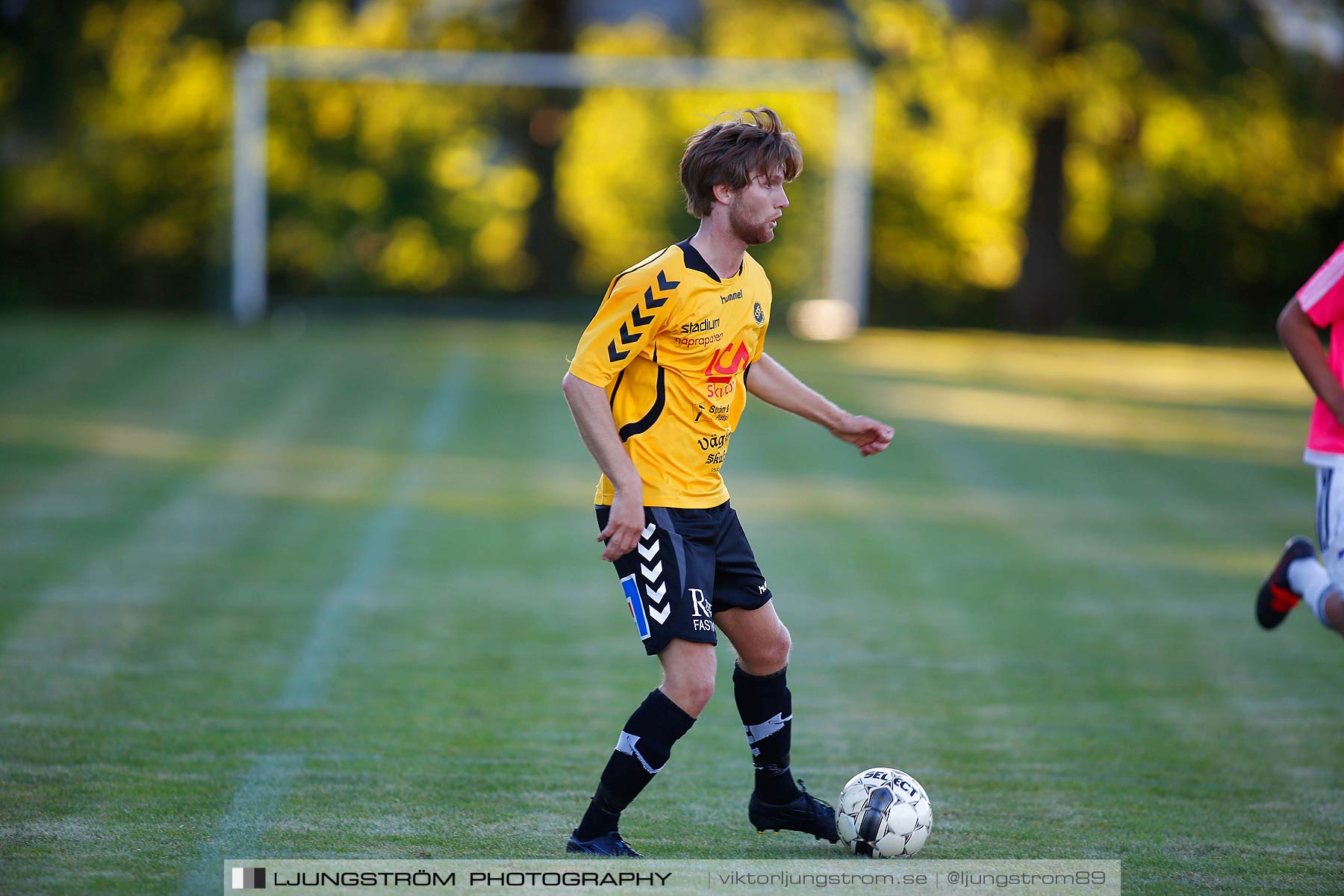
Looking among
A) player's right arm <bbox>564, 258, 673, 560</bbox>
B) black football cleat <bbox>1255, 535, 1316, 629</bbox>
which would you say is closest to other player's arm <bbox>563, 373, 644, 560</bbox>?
player's right arm <bbox>564, 258, 673, 560</bbox>

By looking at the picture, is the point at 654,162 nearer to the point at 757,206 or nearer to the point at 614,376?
the point at 757,206

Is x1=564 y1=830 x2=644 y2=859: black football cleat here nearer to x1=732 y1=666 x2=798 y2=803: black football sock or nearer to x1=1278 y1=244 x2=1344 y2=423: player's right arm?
x1=732 y1=666 x2=798 y2=803: black football sock

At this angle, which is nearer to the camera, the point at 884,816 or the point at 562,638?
the point at 884,816

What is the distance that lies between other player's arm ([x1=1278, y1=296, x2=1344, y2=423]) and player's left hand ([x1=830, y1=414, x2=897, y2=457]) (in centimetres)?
122

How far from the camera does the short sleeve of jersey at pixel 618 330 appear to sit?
387 centimetres

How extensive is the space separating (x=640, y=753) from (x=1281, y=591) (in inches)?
110

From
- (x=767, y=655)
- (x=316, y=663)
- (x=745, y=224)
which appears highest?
(x=745, y=224)

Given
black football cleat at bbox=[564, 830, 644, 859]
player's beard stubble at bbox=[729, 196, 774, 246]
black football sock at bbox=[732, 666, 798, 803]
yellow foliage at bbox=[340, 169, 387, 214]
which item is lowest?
yellow foliage at bbox=[340, 169, 387, 214]

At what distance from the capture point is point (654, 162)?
2850 cm

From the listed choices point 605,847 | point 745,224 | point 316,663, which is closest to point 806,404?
point 745,224

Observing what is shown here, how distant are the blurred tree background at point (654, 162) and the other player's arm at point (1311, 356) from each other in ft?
63.2

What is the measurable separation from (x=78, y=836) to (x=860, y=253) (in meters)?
21.0

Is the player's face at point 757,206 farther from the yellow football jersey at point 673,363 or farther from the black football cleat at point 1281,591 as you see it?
the black football cleat at point 1281,591

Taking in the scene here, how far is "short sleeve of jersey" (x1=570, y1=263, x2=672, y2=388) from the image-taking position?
3865mm
